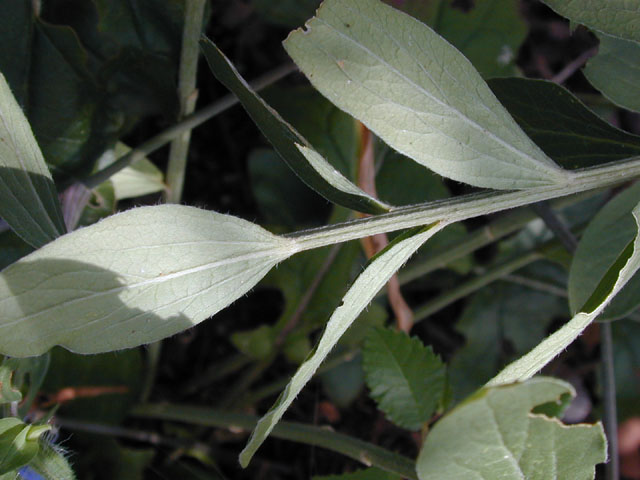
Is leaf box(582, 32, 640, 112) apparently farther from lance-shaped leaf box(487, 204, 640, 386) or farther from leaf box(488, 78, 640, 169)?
lance-shaped leaf box(487, 204, 640, 386)

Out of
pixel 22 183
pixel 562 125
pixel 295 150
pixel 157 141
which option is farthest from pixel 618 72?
pixel 22 183

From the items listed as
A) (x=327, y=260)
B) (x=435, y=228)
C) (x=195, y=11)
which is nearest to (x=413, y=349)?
(x=435, y=228)

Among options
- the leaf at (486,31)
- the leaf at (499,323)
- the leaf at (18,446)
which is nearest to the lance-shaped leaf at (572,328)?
the leaf at (18,446)

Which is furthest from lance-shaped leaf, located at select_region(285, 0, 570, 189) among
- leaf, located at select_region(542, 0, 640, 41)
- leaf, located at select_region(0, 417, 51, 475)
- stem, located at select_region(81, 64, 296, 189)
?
leaf, located at select_region(0, 417, 51, 475)

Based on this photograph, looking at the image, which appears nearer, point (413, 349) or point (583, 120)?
point (583, 120)

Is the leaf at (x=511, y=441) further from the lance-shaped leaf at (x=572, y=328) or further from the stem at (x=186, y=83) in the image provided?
the stem at (x=186, y=83)

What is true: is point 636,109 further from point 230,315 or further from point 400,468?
point 230,315
